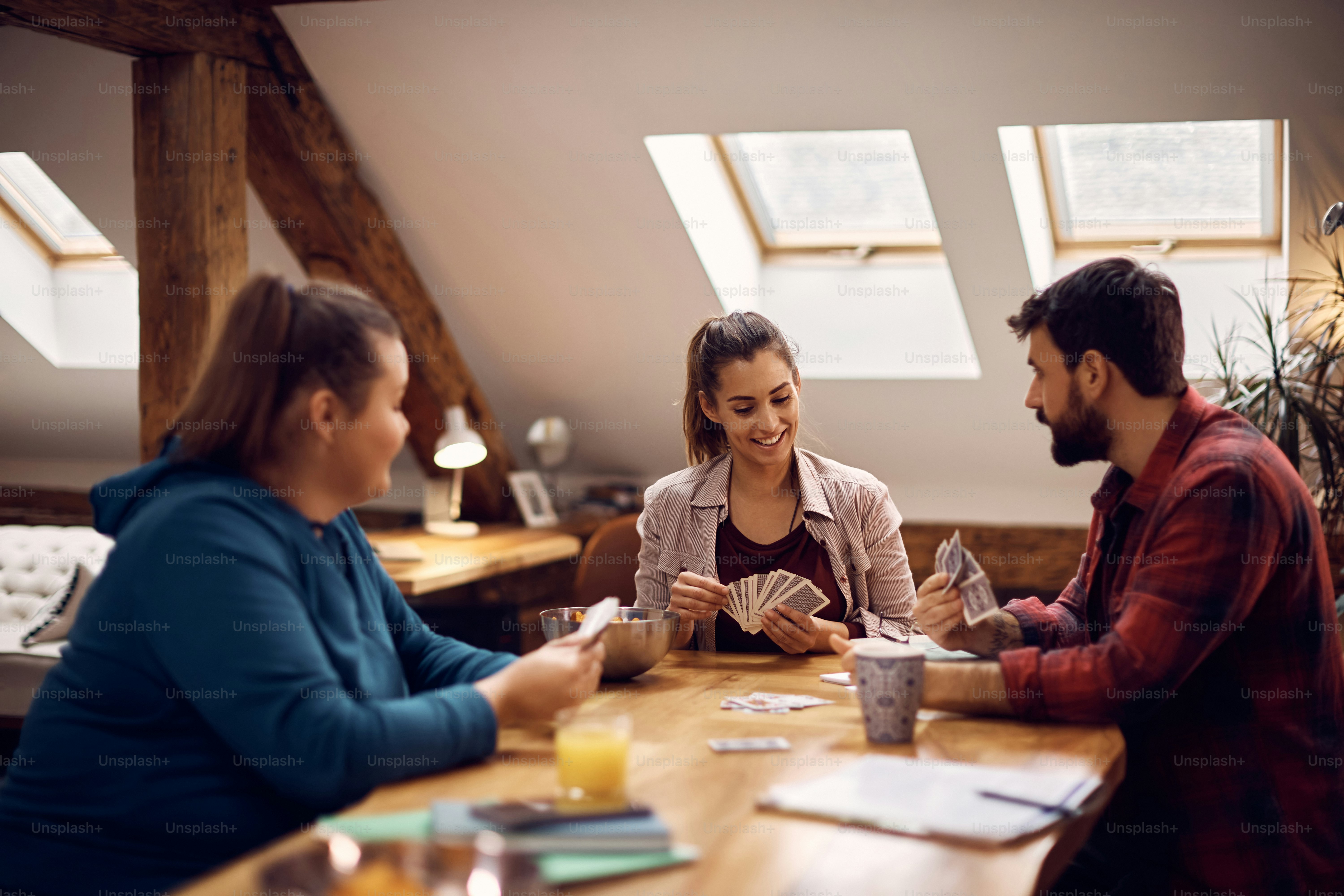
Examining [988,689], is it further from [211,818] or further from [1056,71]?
[1056,71]

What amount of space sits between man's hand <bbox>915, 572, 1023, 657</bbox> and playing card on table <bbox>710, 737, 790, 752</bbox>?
401 mm

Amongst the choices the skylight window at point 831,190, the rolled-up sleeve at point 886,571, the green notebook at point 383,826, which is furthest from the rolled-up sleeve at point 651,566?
the skylight window at point 831,190

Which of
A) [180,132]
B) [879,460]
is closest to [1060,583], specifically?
[879,460]

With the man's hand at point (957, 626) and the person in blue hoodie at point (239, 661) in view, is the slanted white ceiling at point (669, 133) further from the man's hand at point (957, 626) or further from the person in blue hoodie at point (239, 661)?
the person in blue hoodie at point (239, 661)

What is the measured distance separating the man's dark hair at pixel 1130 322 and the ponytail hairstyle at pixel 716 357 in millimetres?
804

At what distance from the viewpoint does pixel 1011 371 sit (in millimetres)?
4043

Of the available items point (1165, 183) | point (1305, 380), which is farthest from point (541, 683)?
point (1165, 183)

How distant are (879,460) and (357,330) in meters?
3.48

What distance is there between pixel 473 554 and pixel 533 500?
854 mm

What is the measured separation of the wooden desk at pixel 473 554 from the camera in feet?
11.8

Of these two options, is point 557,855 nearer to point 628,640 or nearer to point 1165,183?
point 628,640

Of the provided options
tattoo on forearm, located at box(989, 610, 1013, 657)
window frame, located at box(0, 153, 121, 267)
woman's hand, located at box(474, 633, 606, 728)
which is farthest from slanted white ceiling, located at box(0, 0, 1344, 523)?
woman's hand, located at box(474, 633, 606, 728)

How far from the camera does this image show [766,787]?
1.30 meters

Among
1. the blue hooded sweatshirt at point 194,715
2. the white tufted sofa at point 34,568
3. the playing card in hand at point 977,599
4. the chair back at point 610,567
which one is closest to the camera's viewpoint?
the blue hooded sweatshirt at point 194,715
